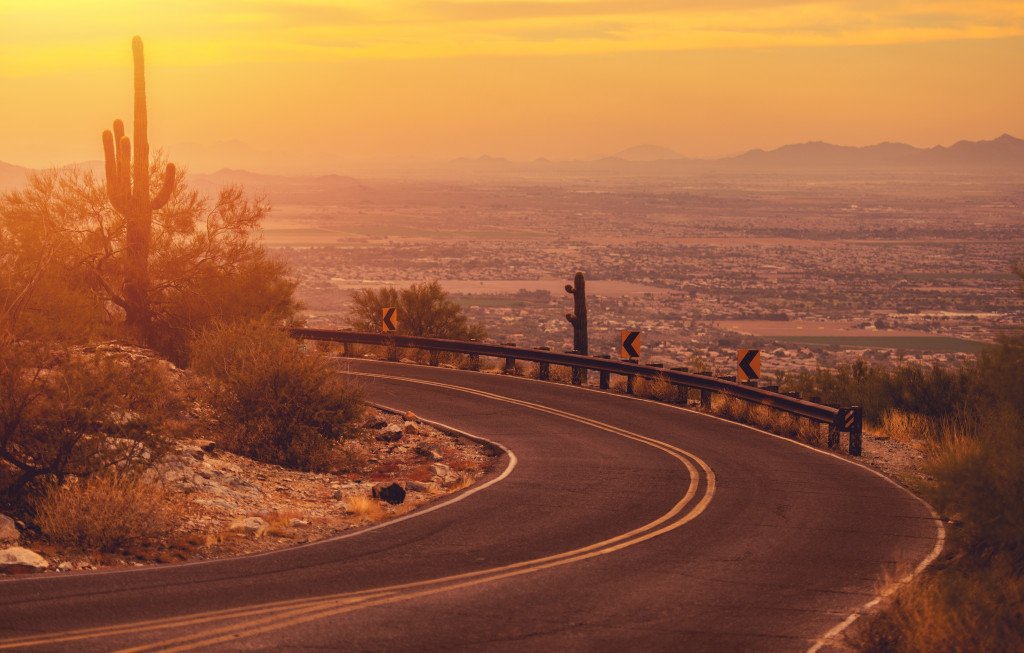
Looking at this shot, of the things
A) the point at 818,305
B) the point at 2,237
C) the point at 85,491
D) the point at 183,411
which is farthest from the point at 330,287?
the point at 85,491

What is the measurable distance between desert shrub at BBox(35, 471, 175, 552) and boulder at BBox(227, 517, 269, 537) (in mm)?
783

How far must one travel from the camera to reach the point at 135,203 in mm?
30969

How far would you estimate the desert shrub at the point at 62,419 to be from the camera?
1468 centimetres

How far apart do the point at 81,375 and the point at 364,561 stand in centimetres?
486

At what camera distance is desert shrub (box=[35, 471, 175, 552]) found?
1341 centimetres

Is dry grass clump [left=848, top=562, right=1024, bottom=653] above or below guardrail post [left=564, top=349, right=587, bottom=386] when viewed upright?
above

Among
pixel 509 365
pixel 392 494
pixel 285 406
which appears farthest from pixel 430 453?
pixel 509 365

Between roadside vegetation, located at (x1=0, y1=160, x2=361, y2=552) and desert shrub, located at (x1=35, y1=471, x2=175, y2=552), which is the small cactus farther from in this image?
desert shrub, located at (x1=35, y1=471, x2=175, y2=552)

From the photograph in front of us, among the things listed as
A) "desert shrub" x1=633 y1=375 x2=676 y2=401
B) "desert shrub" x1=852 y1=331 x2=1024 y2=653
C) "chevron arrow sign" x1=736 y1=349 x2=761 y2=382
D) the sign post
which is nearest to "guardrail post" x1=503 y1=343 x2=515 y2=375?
the sign post

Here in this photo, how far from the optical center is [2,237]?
93.5ft

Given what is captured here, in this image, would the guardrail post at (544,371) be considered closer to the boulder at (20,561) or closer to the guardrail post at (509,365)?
the guardrail post at (509,365)

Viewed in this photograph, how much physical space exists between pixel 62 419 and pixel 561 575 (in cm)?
677

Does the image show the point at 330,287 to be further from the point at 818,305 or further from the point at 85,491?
the point at 85,491

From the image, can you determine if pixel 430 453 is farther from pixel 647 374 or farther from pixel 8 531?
pixel 647 374
